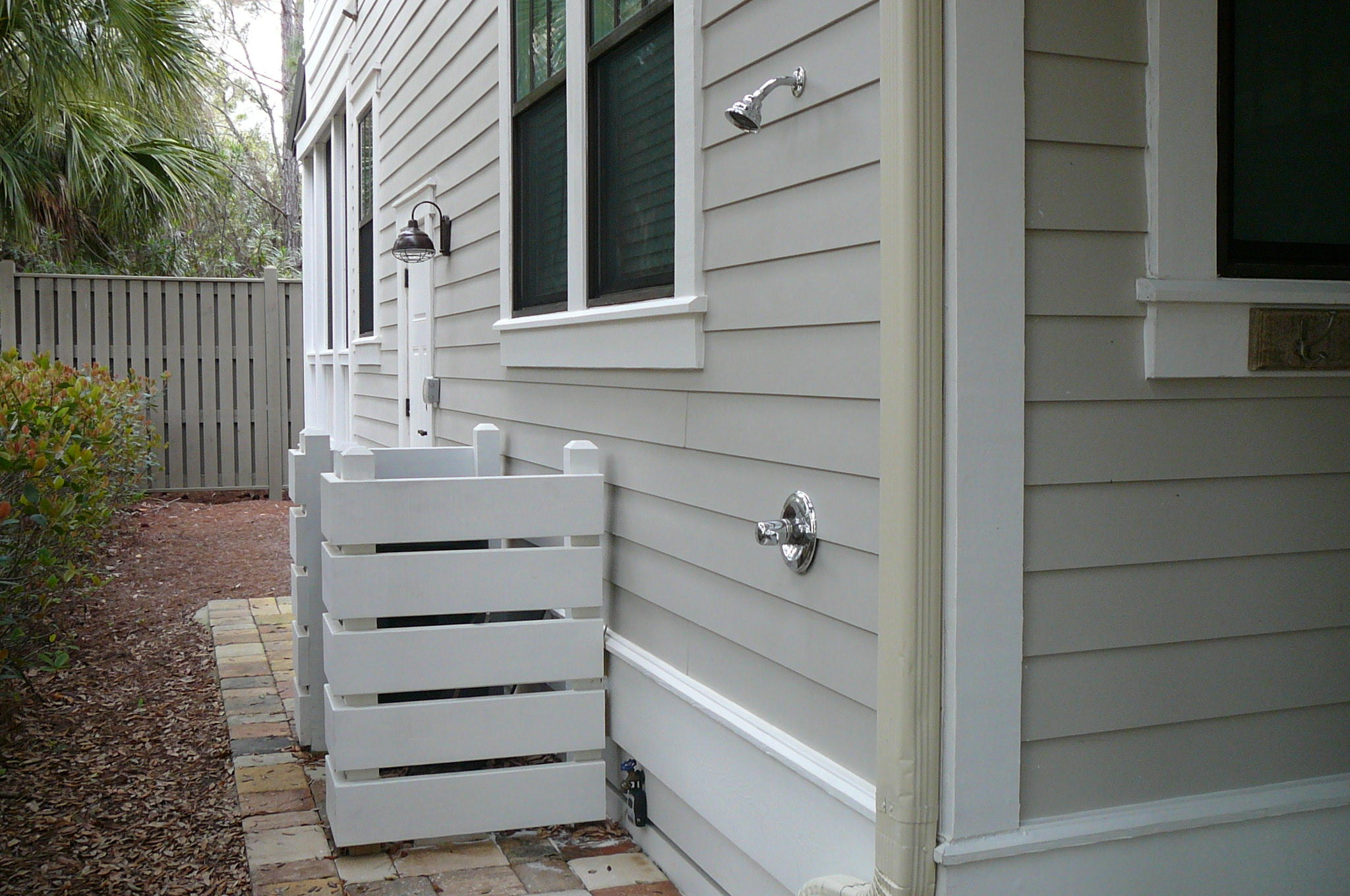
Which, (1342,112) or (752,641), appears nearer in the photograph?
(1342,112)

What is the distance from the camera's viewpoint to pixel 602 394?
3.93 metres

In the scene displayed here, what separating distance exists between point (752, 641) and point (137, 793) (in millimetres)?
2504

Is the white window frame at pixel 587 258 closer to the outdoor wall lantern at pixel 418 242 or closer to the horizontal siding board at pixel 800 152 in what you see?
the horizontal siding board at pixel 800 152

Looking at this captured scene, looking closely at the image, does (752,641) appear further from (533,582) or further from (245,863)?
(245,863)

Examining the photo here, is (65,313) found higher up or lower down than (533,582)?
higher up

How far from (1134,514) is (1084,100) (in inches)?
29.6

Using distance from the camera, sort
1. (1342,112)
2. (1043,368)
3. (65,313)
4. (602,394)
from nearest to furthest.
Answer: (1043,368) → (1342,112) → (602,394) → (65,313)

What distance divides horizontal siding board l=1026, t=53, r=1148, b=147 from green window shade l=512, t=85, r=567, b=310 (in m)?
A: 2.46

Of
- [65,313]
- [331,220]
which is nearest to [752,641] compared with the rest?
[331,220]

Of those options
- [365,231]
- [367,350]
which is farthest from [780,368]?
[365,231]

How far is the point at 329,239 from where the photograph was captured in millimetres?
10812

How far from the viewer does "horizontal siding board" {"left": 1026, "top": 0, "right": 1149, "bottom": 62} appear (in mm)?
2127

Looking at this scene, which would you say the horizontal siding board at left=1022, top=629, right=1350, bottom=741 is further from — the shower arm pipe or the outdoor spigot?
the shower arm pipe

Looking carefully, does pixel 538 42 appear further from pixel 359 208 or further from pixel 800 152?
pixel 359 208
